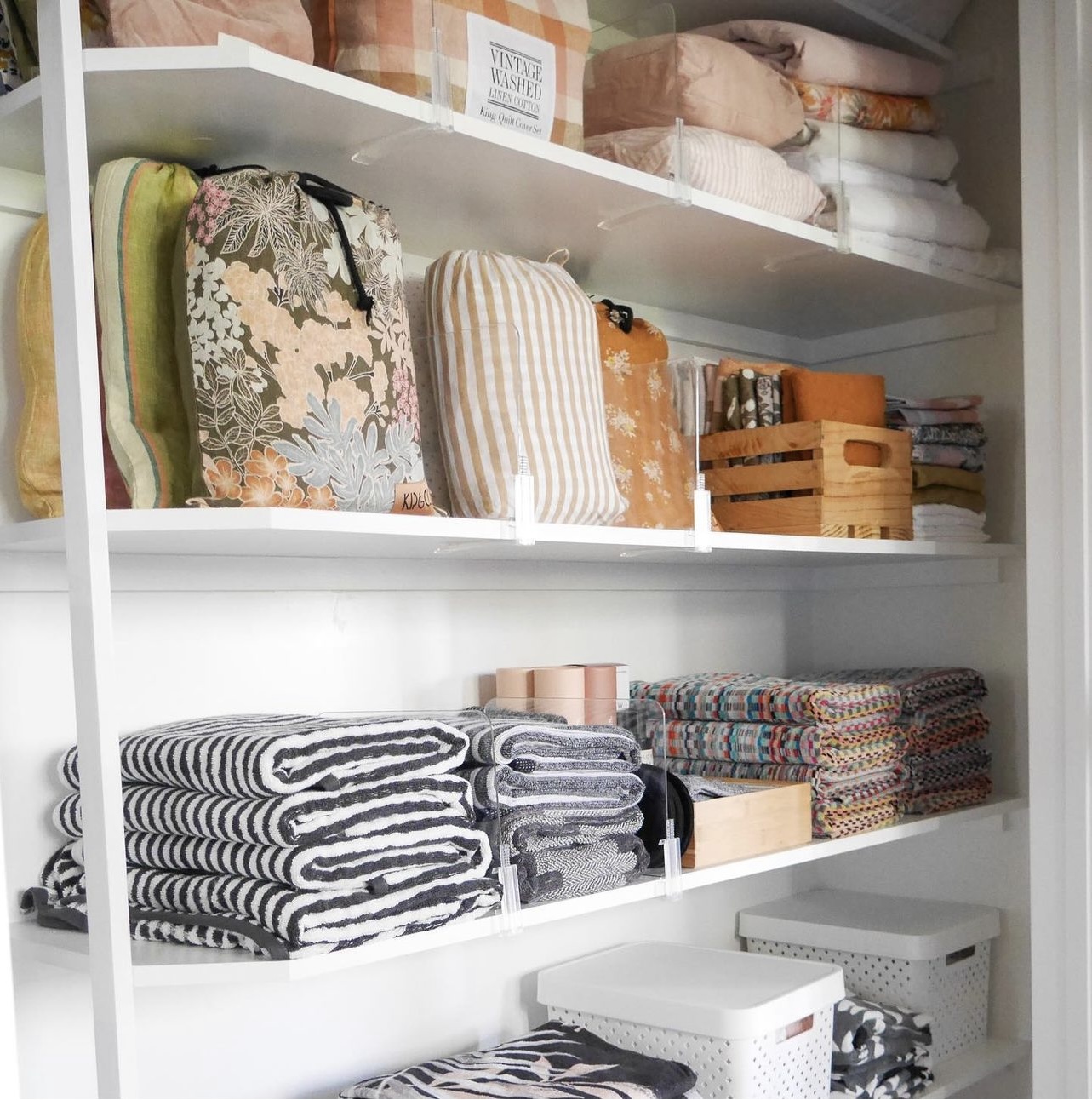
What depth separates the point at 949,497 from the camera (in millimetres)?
2090

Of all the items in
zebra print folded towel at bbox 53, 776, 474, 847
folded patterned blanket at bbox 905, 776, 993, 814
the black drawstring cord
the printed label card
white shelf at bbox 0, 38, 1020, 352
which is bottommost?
folded patterned blanket at bbox 905, 776, 993, 814

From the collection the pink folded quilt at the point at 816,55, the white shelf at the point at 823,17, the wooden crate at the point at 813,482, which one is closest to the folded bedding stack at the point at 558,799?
the wooden crate at the point at 813,482

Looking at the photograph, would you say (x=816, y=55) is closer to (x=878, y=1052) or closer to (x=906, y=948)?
(x=906, y=948)

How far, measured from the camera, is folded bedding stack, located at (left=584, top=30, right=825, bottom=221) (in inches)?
64.2

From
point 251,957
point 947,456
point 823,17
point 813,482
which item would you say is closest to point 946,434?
point 947,456

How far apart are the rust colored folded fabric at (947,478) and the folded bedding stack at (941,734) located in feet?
0.99

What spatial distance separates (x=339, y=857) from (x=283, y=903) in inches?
2.7

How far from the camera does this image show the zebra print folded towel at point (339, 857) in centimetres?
119

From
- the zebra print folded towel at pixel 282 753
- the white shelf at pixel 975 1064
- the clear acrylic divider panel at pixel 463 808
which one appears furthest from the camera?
the white shelf at pixel 975 1064

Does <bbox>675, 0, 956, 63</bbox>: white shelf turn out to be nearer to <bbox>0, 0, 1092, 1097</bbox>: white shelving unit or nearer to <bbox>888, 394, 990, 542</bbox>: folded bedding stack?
<bbox>0, 0, 1092, 1097</bbox>: white shelving unit

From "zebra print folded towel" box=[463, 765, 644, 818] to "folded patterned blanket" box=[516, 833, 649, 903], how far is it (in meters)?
0.05

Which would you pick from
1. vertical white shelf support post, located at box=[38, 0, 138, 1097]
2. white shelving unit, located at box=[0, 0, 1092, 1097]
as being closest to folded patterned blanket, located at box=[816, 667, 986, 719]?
white shelving unit, located at box=[0, 0, 1092, 1097]

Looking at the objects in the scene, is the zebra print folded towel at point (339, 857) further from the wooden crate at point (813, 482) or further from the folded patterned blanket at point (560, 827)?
the wooden crate at point (813, 482)

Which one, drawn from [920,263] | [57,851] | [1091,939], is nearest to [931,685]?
[1091,939]
